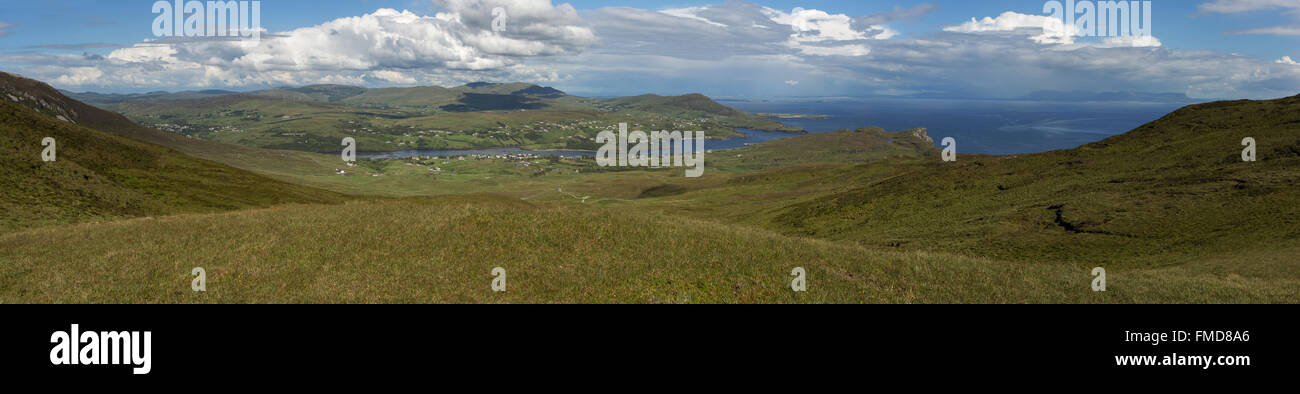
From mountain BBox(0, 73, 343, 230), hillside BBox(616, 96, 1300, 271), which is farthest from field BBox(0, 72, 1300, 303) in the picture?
mountain BBox(0, 73, 343, 230)

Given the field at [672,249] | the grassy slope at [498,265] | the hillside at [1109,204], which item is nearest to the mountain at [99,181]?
the field at [672,249]

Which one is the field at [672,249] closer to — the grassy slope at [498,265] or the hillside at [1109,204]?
the grassy slope at [498,265]

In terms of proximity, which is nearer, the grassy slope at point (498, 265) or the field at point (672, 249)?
the grassy slope at point (498, 265)

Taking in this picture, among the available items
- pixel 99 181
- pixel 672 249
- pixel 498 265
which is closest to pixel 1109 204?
pixel 672 249

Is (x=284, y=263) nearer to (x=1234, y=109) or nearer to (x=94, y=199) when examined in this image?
(x=94, y=199)

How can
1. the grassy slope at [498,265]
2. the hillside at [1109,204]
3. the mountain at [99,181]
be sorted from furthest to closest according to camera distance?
the mountain at [99,181] < the hillside at [1109,204] < the grassy slope at [498,265]

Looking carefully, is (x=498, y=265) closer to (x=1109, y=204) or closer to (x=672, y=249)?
(x=672, y=249)
